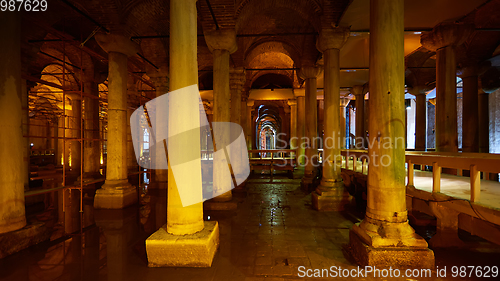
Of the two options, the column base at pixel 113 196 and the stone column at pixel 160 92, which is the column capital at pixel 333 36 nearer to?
the stone column at pixel 160 92

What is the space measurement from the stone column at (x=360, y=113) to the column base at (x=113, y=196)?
14.0 metres

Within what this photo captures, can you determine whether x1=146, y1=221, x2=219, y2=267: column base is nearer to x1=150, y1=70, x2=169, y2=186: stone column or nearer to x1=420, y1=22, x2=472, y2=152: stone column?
x1=150, y1=70, x2=169, y2=186: stone column

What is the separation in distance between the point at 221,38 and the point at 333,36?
3.16 m

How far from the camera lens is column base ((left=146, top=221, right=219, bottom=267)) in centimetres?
340

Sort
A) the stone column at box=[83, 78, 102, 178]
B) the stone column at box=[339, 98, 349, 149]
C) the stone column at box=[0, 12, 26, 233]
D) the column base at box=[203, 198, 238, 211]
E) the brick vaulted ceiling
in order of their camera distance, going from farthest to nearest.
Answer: the stone column at box=[339, 98, 349, 149] < the stone column at box=[83, 78, 102, 178] < the column base at box=[203, 198, 238, 211] < the brick vaulted ceiling < the stone column at box=[0, 12, 26, 233]

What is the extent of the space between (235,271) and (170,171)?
1747 mm

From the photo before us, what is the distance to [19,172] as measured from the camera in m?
4.21

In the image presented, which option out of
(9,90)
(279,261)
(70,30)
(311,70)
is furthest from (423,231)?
(70,30)

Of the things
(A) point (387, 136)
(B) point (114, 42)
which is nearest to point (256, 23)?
(B) point (114, 42)

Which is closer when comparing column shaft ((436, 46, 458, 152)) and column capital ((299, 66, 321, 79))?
column shaft ((436, 46, 458, 152))

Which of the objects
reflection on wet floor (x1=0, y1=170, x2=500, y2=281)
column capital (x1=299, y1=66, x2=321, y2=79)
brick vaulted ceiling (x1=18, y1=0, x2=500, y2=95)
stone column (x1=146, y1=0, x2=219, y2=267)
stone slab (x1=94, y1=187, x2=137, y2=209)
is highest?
brick vaulted ceiling (x1=18, y1=0, x2=500, y2=95)

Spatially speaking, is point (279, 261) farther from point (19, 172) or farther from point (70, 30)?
point (70, 30)

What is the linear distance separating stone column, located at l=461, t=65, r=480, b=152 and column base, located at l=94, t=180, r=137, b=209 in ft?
44.0

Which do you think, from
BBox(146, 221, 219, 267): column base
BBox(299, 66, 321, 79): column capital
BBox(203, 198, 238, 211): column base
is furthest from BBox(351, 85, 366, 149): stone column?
BBox(146, 221, 219, 267): column base
